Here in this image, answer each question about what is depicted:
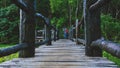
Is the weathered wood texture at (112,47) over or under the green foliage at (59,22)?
under

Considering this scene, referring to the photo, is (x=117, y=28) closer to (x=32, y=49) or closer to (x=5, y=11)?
(x=5, y=11)

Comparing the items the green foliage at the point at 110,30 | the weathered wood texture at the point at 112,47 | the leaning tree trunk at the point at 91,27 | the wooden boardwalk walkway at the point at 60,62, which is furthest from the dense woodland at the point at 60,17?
the weathered wood texture at the point at 112,47

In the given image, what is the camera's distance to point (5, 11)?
59.8 ft

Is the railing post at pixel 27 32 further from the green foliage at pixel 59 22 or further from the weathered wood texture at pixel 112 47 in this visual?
the green foliage at pixel 59 22

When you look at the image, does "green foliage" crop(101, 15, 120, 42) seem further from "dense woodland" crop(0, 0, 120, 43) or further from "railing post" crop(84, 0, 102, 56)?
"railing post" crop(84, 0, 102, 56)

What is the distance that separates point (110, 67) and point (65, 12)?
71.3 feet

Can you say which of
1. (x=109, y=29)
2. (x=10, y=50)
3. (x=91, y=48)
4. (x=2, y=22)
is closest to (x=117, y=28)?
(x=109, y=29)

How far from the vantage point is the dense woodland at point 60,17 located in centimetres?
1172

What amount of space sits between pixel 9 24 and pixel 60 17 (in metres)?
7.34

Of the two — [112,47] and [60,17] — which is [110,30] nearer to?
[112,47]

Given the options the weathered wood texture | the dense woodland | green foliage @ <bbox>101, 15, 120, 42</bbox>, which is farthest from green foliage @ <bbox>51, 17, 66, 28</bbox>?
the weathered wood texture

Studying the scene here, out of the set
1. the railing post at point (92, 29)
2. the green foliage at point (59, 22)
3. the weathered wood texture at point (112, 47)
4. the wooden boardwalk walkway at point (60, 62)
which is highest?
the green foliage at point (59, 22)

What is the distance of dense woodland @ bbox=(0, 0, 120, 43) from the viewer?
38.4ft

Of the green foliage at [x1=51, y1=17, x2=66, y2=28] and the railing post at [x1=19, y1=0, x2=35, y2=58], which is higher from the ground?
the green foliage at [x1=51, y1=17, x2=66, y2=28]
